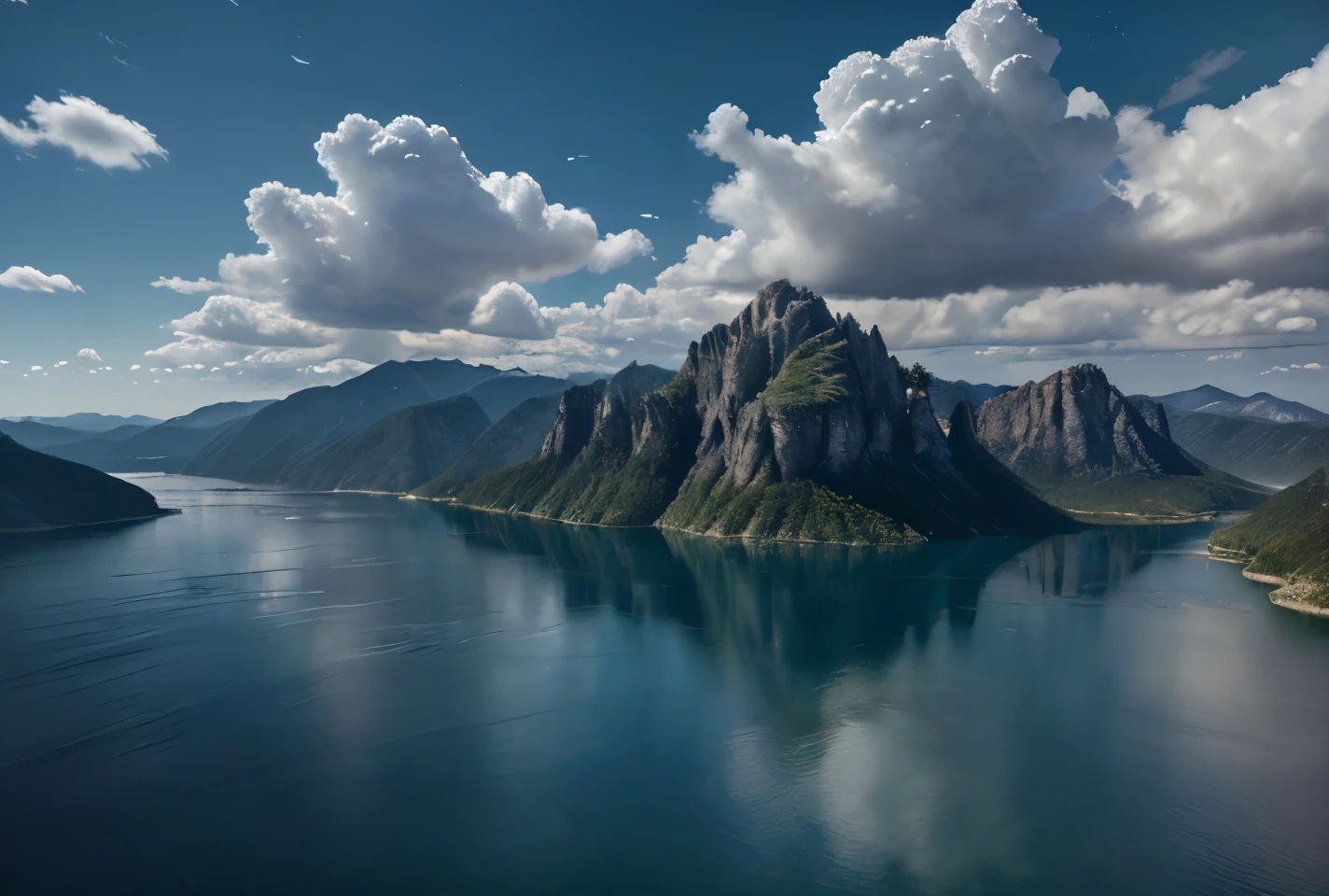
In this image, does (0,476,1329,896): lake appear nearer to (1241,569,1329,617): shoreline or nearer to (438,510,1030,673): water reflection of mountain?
(438,510,1030,673): water reflection of mountain

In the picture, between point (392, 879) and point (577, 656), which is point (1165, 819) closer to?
point (392, 879)

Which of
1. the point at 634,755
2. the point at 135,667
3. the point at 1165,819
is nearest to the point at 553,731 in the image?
the point at 634,755

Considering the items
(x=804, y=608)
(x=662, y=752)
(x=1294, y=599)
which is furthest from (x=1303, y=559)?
(x=662, y=752)

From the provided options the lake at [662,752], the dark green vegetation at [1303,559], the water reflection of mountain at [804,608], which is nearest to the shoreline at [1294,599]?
the dark green vegetation at [1303,559]

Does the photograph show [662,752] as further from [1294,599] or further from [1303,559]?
[1303,559]

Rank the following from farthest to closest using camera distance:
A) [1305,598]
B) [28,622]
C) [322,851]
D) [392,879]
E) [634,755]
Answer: [1305,598]
[28,622]
[634,755]
[322,851]
[392,879]

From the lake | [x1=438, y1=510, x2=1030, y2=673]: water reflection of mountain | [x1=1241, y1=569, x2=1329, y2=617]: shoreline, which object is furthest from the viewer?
[x1=1241, y1=569, x2=1329, y2=617]: shoreline

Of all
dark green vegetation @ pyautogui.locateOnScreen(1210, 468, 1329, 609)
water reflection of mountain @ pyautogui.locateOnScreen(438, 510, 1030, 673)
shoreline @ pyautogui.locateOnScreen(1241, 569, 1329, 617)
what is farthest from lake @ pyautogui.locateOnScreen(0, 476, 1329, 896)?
dark green vegetation @ pyautogui.locateOnScreen(1210, 468, 1329, 609)

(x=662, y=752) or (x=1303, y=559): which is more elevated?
(x=1303, y=559)

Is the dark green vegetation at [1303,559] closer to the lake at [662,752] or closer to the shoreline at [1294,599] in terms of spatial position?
the shoreline at [1294,599]
